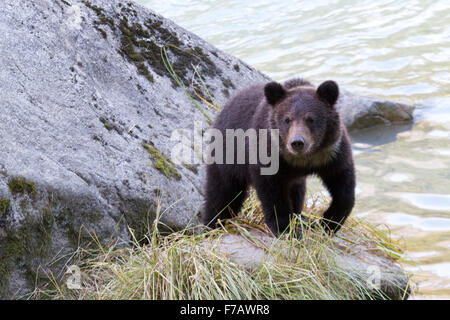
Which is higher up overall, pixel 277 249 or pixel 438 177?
pixel 277 249

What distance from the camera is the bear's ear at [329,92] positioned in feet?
13.6

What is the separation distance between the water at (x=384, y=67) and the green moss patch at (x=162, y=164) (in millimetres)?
2159

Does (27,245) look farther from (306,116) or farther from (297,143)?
(306,116)

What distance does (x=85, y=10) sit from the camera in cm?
509

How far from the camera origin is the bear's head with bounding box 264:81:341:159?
4.16m

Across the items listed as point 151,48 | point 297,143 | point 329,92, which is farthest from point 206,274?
point 151,48

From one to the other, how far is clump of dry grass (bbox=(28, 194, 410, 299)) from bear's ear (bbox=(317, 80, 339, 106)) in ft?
3.42

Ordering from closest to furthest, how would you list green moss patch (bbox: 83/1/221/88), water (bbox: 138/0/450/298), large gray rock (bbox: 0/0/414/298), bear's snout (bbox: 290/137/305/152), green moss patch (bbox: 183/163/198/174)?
large gray rock (bbox: 0/0/414/298) < bear's snout (bbox: 290/137/305/152) < green moss patch (bbox: 183/163/198/174) < green moss patch (bbox: 83/1/221/88) < water (bbox: 138/0/450/298)

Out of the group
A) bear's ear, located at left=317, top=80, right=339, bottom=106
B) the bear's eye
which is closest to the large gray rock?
the bear's eye

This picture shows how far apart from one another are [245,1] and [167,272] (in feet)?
45.8

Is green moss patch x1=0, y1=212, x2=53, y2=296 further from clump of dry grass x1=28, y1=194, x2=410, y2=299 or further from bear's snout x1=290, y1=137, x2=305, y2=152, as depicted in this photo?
bear's snout x1=290, y1=137, x2=305, y2=152

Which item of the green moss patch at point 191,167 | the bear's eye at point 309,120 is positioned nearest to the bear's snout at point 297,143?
the bear's eye at point 309,120
